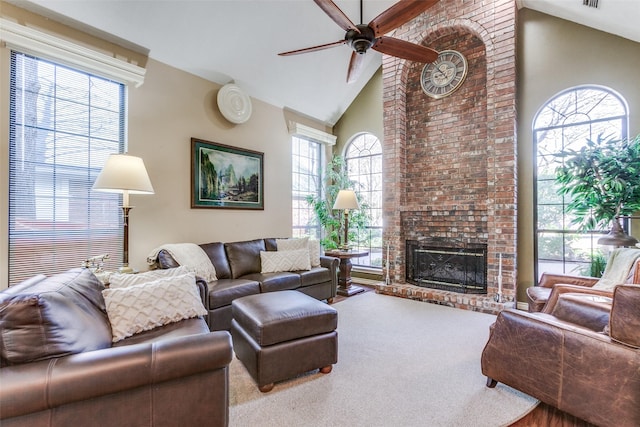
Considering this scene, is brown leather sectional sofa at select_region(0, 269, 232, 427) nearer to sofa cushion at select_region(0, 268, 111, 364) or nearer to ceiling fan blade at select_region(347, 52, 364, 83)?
sofa cushion at select_region(0, 268, 111, 364)

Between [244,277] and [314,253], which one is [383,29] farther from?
[244,277]

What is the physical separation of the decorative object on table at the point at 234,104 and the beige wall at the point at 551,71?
364 centimetres

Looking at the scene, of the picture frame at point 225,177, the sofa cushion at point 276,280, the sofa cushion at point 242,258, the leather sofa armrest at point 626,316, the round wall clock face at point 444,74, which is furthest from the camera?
the round wall clock face at point 444,74

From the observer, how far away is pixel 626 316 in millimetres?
1479

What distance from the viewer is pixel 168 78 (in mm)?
3482

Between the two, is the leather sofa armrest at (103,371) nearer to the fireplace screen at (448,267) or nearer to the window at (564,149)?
the fireplace screen at (448,267)

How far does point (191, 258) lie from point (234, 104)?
85.5 inches

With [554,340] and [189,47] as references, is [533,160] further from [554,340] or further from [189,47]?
[189,47]

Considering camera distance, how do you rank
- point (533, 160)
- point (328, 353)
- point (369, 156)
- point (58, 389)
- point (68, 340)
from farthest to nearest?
point (369, 156)
point (533, 160)
point (328, 353)
point (68, 340)
point (58, 389)

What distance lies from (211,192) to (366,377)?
2882 mm

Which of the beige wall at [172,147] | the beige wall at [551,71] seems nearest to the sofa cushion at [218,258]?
the beige wall at [172,147]

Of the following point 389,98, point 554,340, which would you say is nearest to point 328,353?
point 554,340

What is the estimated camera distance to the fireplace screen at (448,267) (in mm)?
4020

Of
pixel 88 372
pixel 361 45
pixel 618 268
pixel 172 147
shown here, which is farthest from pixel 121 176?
pixel 618 268
